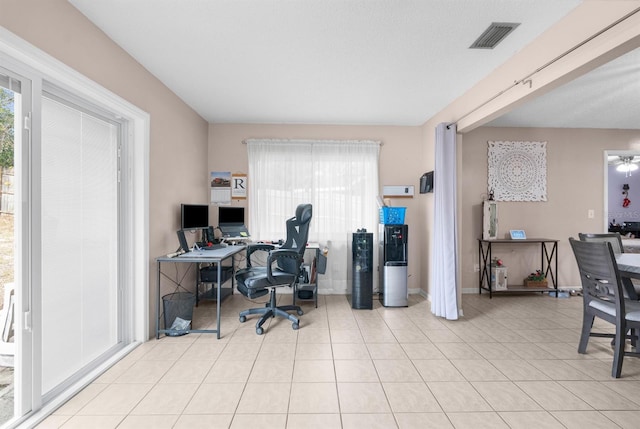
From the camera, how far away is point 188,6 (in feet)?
6.57

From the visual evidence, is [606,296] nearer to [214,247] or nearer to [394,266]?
[394,266]

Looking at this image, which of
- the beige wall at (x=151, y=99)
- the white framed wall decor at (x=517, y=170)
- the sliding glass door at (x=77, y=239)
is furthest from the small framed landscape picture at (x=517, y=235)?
the sliding glass door at (x=77, y=239)

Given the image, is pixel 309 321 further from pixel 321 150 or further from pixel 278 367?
pixel 321 150

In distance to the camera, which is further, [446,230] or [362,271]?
[362,271]

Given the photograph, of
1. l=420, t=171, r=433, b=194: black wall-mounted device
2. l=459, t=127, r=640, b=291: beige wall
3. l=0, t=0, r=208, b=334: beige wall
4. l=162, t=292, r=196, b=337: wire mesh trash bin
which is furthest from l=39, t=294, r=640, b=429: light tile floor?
l=420, t=171, r=433, b=194: black wall-mounted device

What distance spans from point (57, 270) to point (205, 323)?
159cm

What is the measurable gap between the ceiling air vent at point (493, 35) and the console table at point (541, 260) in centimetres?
284

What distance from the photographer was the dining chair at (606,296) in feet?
7.31

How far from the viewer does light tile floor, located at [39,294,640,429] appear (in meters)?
1.81

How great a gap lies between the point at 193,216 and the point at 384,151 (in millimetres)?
2858

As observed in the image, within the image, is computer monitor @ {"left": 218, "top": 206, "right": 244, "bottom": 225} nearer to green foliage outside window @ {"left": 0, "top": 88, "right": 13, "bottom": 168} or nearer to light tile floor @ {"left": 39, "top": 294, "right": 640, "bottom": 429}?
light tile floor @ {"left": 39, "top": 294, "right": 640, "bottom": 429}

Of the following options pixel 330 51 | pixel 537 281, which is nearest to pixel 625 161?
pixel 537 281

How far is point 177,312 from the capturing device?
10.1 ft

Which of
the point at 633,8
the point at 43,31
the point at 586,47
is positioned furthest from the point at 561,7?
the point at 43,31
